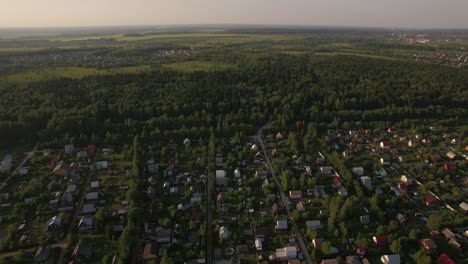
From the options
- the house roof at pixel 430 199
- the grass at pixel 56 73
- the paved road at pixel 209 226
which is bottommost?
the paved road at pixel 209 226

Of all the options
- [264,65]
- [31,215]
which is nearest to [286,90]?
[264,65]

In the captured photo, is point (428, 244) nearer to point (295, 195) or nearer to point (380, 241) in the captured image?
point (380, 241)

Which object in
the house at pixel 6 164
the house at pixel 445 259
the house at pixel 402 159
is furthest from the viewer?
the house at pixel 402 159

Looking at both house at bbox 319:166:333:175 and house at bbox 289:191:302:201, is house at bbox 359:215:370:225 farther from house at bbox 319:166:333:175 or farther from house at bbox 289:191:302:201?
house at bbox 319:166:333:175

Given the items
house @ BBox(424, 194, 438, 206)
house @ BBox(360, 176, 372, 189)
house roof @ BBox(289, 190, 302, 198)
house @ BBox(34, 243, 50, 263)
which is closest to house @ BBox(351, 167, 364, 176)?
house @ BBox(360, 176, 372, 189)

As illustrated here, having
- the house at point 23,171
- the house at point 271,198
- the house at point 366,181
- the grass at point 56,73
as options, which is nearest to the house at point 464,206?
the house at point 366,181

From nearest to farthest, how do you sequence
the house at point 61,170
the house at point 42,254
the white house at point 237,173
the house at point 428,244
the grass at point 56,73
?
the house at point 42,254 < the house at point 428,244 < the white house at point 237,173 < the house at point 61,170 < the grass at point 56,73

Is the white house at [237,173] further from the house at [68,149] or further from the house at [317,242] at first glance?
the house at [68,149]
